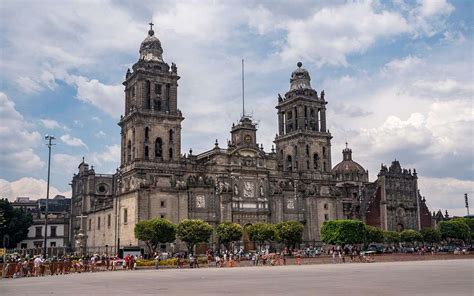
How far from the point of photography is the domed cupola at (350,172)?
122312 mm

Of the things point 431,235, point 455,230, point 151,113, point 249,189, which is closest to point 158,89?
point 151,113

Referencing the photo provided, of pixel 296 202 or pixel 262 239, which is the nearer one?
pixel 262 239

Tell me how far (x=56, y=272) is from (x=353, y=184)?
273ft

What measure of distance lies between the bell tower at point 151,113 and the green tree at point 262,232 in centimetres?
1628

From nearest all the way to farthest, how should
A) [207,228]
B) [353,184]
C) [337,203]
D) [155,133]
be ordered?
[207,228] < [155,133] < [337,203] < [353,184]

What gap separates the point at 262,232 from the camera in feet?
249

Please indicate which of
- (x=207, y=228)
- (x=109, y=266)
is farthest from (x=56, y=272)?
(x=207, y=228)

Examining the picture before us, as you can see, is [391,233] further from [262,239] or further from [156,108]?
[156,108]

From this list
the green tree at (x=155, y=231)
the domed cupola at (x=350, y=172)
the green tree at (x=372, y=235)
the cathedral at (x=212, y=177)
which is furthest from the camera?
the domed cupola at (x=350, y=172)

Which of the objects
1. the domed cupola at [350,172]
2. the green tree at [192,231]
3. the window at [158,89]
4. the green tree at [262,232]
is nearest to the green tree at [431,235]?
the domed cupola at [350,172]

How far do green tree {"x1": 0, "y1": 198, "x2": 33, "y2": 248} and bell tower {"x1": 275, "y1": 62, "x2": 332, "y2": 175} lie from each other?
47.2 m

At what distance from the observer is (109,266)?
54531 mm

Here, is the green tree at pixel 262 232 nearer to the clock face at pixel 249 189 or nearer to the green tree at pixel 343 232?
the clock face at pixel 249 189

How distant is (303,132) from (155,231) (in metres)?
39.0
